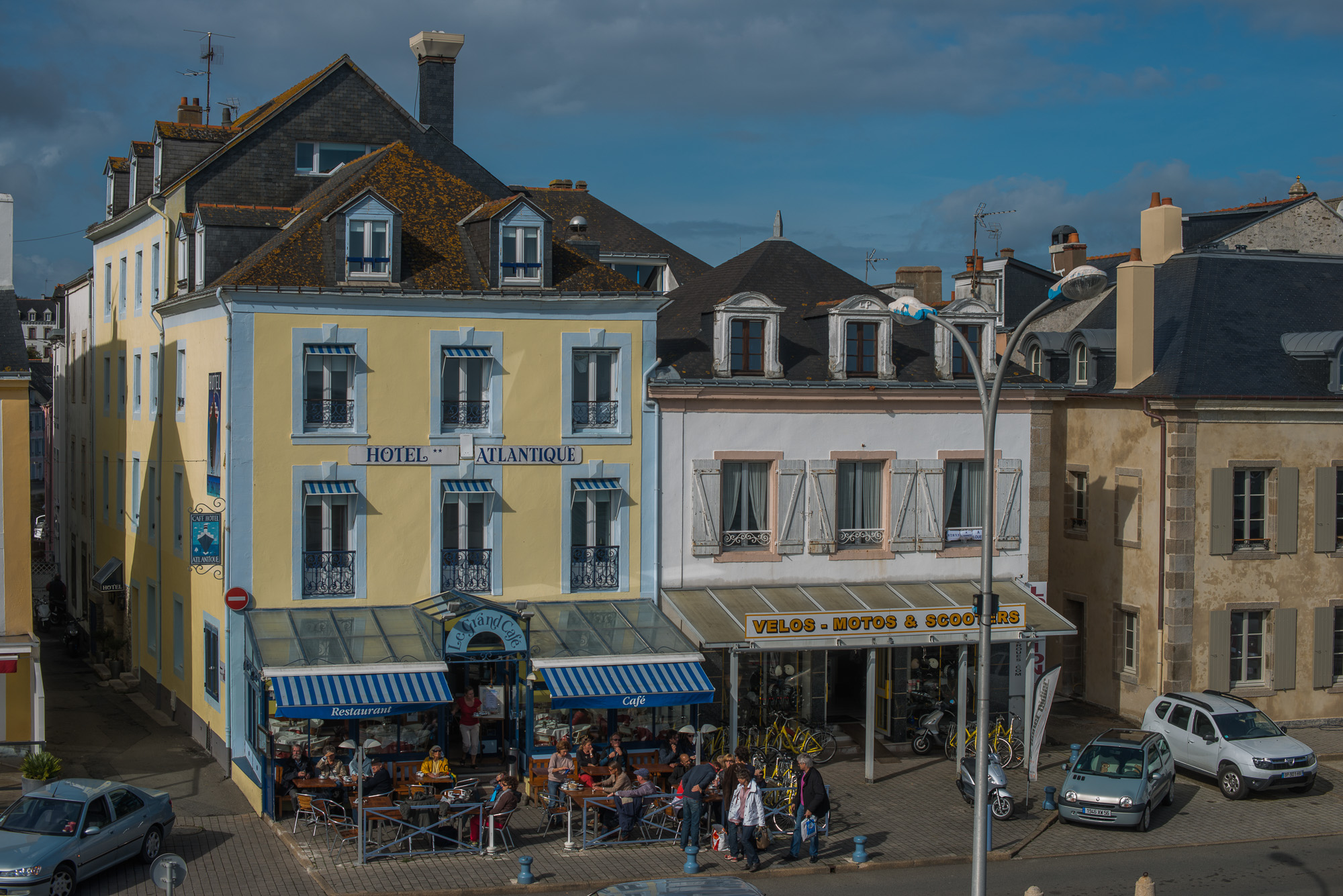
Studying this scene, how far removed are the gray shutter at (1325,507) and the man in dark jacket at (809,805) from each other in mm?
15205

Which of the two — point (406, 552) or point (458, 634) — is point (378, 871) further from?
point (406, 552)

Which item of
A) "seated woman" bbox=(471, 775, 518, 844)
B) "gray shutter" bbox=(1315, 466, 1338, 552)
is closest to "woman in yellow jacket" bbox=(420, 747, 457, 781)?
"seated woman" bbox=(471, 775, 518, 844)

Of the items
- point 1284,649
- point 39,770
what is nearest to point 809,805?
point 39,770

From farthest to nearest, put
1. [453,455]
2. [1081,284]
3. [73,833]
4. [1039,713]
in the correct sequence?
[453,455]
[1039,713]
[73,833]
[1081,284]

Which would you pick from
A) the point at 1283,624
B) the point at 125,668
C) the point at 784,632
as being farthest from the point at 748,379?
the point at 125,668

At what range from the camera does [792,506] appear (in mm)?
26625

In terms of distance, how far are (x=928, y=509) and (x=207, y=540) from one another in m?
13.7

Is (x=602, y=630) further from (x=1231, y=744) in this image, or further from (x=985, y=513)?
(x=1231, y=744)

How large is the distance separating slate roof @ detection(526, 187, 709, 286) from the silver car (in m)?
21.0

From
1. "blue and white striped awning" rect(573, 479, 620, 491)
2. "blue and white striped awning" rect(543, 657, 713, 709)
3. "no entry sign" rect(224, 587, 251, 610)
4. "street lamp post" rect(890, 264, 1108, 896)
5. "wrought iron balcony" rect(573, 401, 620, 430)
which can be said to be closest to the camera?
"street lamp post" rect(890, 264, 1108, 896)

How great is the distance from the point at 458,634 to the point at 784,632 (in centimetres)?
581

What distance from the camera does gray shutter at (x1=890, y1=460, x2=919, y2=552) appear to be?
2722 centimetres

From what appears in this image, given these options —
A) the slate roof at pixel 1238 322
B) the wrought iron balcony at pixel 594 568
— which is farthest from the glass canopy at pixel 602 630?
the slate roof at pixel 1238 322

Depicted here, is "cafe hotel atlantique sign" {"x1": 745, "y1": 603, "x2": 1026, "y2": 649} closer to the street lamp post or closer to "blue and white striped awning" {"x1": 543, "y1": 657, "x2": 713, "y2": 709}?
"blue and white striped awning" {"x1": 543, "y1": 657, "x2": 713, "y2": 709}
